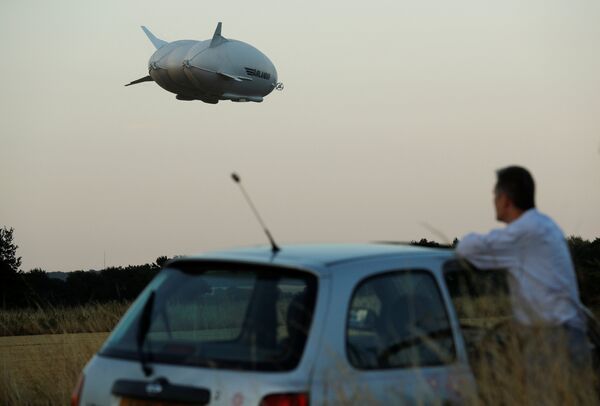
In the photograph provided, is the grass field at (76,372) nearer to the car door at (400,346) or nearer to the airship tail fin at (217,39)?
the car door at (400,346)

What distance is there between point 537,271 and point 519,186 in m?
0.50

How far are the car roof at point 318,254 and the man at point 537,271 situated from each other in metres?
0.21

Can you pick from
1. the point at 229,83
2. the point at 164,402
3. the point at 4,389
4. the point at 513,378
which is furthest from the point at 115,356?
the point at 229,83

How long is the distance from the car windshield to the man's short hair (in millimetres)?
1248

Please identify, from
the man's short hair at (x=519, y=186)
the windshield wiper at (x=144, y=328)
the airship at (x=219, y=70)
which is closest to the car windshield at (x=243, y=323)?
the windshield wiper at (x=144, y=328)

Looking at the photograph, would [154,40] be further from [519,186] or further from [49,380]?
[519,186]

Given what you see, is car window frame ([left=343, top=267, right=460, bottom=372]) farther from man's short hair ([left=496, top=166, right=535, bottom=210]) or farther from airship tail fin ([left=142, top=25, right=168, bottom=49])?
airship tail fin ([left=142, top=25, right=168, bottom=49])

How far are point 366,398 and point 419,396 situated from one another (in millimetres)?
305

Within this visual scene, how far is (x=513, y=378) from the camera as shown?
6.36 meters

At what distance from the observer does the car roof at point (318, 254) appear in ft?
20.3

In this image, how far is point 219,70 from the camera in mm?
109688

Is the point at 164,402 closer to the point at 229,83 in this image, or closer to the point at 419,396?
the point at 419,396

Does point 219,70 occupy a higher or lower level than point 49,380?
higher

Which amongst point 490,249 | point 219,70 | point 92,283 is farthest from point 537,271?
point 219,70
